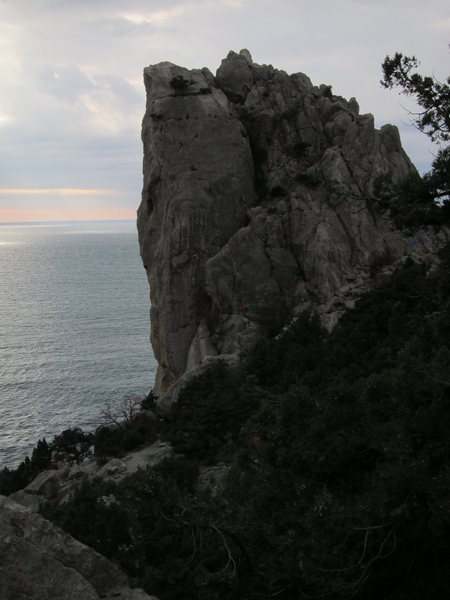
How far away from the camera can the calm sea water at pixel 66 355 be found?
44.2m

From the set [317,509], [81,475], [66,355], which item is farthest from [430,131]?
[66,355]

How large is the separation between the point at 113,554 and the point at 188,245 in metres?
24.9

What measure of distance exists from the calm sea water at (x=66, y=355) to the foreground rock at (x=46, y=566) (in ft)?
104

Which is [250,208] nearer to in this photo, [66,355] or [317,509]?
[317,509]

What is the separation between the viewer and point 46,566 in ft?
23.5

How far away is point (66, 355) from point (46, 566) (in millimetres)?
56253

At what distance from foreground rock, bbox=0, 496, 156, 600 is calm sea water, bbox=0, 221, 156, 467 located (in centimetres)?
3157

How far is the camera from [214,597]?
991cm

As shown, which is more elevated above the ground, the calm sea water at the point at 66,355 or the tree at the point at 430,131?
the tree at the point at 430,131

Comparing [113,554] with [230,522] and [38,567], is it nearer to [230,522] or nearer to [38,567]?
[230,522]

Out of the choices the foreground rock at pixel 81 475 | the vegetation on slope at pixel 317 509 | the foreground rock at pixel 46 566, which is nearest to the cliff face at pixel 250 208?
the foreground rock at pixel 81 475

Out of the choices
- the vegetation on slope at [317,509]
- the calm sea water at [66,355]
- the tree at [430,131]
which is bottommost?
the calm sea water at [66,355]

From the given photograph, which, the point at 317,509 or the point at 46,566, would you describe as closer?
the point at 46,566

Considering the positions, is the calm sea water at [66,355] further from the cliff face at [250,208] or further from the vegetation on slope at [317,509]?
the vegetation on slope at [317,509]
